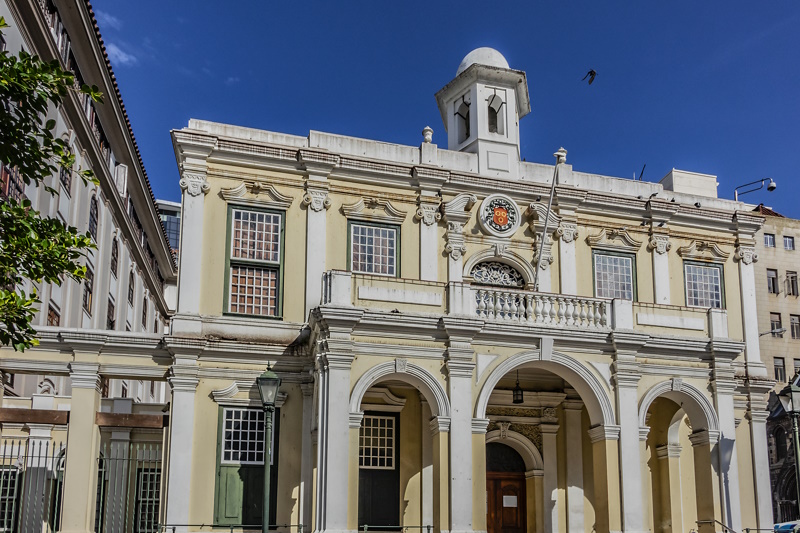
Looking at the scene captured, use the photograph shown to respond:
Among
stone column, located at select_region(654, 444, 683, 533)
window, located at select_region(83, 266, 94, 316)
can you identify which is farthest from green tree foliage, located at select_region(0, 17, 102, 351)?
window, located at select_region(83, 266, 94, 316)

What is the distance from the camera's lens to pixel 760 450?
2477 centimetres

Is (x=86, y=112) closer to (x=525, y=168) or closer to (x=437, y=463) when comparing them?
(x=525, y=168)

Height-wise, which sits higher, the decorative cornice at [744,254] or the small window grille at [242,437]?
the decorative cornice at [744,254]

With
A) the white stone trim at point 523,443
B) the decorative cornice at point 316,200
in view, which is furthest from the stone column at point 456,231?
the white stone trim at point 523,443

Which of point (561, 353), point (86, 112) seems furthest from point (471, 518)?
point (86, 112)

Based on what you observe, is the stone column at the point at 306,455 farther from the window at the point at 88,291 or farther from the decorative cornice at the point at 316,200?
the window at the point at 88,291

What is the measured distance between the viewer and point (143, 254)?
45.1 meters

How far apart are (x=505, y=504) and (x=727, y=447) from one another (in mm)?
5743

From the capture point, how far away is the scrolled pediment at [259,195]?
76.5 ft

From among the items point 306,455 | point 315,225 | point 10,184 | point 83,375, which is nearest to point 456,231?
point 315,225

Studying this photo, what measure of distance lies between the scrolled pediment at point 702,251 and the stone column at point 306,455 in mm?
11179

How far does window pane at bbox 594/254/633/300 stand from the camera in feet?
83.6

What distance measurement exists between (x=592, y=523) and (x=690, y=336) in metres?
5.35

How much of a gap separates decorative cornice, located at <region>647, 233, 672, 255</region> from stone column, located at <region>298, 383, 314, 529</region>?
10252 mm
